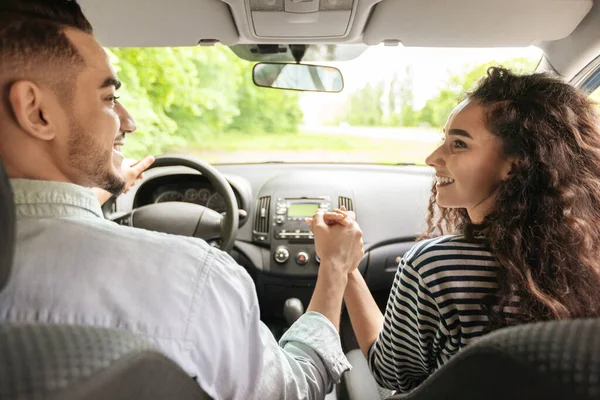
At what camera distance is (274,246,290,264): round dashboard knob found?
2.92 meters

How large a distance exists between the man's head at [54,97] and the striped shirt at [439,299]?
0.88 meters

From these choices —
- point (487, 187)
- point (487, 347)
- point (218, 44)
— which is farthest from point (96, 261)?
point (218, 44)

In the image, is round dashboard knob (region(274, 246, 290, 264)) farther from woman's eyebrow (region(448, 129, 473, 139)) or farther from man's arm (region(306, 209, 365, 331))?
woman's eyebrow (region(448, 129, 473, 139))

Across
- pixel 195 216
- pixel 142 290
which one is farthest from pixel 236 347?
pixel 195 216

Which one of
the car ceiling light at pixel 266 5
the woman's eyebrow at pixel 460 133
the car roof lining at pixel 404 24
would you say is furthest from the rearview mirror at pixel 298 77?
the woman's eyebrow at pixel 460 133

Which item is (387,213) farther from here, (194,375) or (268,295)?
(194,375)

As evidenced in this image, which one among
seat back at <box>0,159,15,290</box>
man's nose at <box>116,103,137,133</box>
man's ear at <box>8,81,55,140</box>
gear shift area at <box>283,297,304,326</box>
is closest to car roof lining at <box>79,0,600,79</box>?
man's nose at <box>116,103,137,133</box>

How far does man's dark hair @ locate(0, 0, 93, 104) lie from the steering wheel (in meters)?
1.20

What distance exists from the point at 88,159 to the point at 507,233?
1106 millimetres

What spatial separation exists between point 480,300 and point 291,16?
3.93 ft

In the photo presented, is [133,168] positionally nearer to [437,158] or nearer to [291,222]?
[291,222]

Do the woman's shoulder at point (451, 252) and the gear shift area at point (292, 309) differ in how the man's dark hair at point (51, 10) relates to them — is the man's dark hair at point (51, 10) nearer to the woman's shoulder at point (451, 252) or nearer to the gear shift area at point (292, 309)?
the woman's shoulder at point (451, 252)

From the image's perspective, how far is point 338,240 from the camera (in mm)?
1911

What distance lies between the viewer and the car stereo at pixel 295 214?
115 inches
